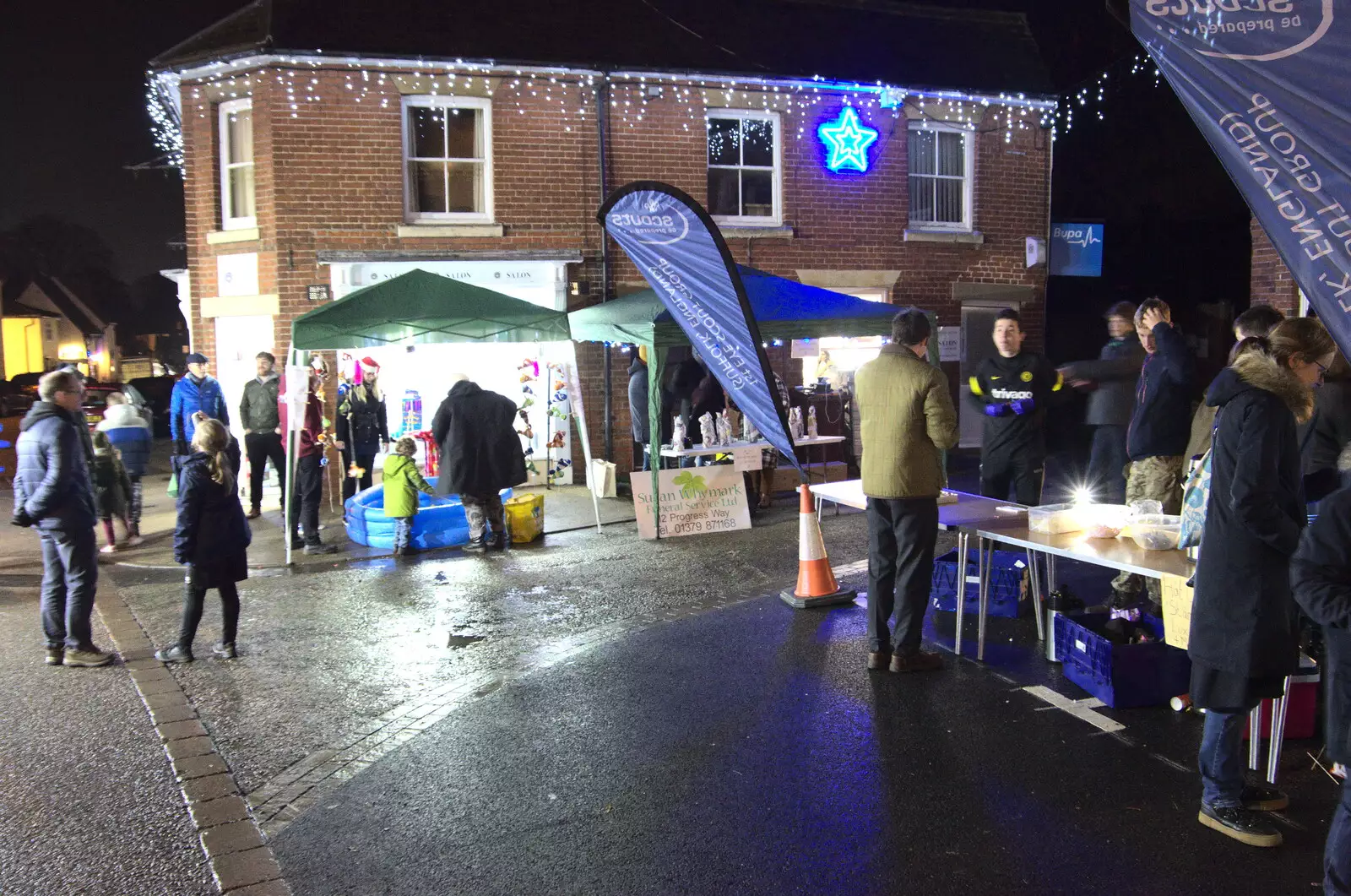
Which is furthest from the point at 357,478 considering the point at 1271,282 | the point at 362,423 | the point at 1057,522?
the point at 1271,282

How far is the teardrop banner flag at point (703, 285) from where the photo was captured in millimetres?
7242

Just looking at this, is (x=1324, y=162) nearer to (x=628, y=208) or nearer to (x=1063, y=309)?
(x=628, y=208)

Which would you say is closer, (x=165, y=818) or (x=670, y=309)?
(x=165, y=818)

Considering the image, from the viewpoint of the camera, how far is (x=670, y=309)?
328 inches

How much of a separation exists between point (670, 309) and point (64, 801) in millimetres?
5299

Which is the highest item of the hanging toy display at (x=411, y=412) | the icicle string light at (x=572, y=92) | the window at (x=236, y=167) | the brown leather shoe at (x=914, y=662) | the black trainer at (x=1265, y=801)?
the icicle string light at (x=572, y=92)

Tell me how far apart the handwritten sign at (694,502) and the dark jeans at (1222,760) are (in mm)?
6854

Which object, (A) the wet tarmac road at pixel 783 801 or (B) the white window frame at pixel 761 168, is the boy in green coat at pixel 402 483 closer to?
(A) the wet tarmac road at pixel 783 801

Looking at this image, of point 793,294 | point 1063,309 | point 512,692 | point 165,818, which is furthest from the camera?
point 1063,309

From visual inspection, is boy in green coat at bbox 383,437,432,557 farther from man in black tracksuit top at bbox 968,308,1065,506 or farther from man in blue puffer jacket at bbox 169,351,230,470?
man in black tracksuit top at bbox 968,308,1065,506

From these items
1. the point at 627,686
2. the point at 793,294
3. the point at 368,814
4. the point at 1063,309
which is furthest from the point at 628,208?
the point at 1063,309

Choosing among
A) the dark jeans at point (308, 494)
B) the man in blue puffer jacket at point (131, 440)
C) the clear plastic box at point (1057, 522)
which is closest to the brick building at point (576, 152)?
the man in blue puffer jacket at point (131, 440)

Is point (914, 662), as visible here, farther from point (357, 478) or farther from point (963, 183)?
point (963, 183)

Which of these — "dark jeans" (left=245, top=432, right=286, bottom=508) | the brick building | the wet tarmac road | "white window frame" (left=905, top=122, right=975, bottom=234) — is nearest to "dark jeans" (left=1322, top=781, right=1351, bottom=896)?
the wet tarmac road
